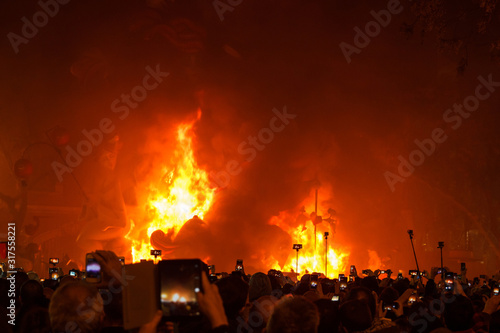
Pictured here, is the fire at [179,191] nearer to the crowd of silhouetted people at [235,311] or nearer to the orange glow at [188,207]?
the orange glow at [188,207]

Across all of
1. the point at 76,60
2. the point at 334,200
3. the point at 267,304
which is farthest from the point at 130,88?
the point at 267,304

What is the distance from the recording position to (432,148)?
4000 cm

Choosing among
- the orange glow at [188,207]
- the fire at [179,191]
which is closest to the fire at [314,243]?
the orange glow at [188,207]

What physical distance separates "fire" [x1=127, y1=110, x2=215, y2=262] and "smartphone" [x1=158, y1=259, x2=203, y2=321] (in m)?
33.5

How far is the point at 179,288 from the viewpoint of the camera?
3.18m

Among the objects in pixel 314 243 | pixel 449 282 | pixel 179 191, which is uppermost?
pixel 179 191

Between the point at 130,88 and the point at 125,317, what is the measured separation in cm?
3524

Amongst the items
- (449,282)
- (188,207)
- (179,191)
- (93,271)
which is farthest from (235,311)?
(179,191)

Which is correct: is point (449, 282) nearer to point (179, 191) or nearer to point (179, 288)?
point (179, 288)

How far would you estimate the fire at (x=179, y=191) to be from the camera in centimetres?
3775

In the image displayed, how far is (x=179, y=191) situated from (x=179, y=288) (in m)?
36.4

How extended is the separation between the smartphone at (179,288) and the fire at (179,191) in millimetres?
33499

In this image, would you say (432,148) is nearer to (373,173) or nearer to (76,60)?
(373,173)

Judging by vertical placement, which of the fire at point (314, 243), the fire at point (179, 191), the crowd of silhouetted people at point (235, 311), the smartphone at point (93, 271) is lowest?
the crowd of silhouetted people at point (235, 311)
